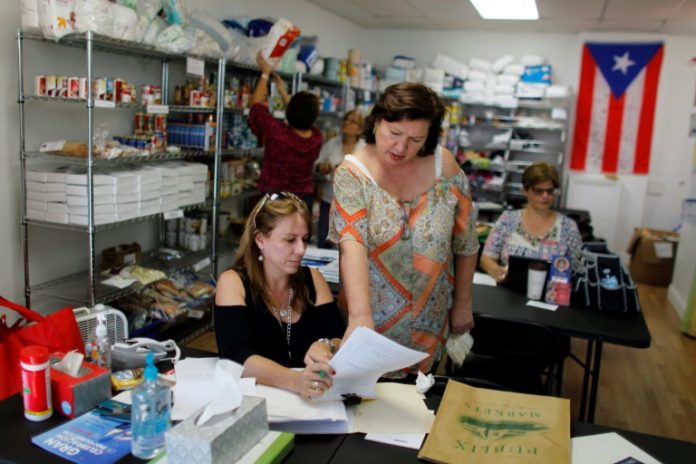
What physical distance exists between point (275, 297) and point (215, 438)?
0.79 metres

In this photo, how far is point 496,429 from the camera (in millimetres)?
1449

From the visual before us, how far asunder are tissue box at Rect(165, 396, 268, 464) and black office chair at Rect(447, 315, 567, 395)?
140 centimetres

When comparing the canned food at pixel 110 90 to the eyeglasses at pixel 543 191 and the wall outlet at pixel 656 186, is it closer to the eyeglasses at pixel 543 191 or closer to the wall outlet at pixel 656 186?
the eyeglasses at pixel 543 191

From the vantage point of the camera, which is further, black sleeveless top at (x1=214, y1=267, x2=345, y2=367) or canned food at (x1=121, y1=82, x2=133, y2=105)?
canned food at (x1=121, y1=82, x2=133, y2=105)

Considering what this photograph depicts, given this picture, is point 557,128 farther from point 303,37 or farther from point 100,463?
point 100,463

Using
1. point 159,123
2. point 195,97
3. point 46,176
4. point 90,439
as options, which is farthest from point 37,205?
point 90,439

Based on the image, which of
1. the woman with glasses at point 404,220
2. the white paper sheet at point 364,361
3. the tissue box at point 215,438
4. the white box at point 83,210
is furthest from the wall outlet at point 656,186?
the tissue box at point 215,438

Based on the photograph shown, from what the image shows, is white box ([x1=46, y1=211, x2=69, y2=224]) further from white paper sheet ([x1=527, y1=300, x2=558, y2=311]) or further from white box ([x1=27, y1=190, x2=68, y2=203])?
white paper sheet ([x1=527, y1=300, x2=558, y2=311])

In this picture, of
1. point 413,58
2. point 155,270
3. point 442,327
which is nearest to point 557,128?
point 413,58

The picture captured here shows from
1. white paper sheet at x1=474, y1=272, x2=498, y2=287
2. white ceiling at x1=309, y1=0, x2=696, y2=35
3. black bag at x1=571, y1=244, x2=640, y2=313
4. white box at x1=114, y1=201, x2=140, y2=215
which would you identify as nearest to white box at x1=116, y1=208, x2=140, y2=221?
white box at x1=114, y1=201, x2=140, y2=215

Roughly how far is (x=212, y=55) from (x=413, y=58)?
13.9 feet

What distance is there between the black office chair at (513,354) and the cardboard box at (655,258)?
12.9 ft

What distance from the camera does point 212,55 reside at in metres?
3.86

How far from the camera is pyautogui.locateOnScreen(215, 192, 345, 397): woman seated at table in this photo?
1.80 m
